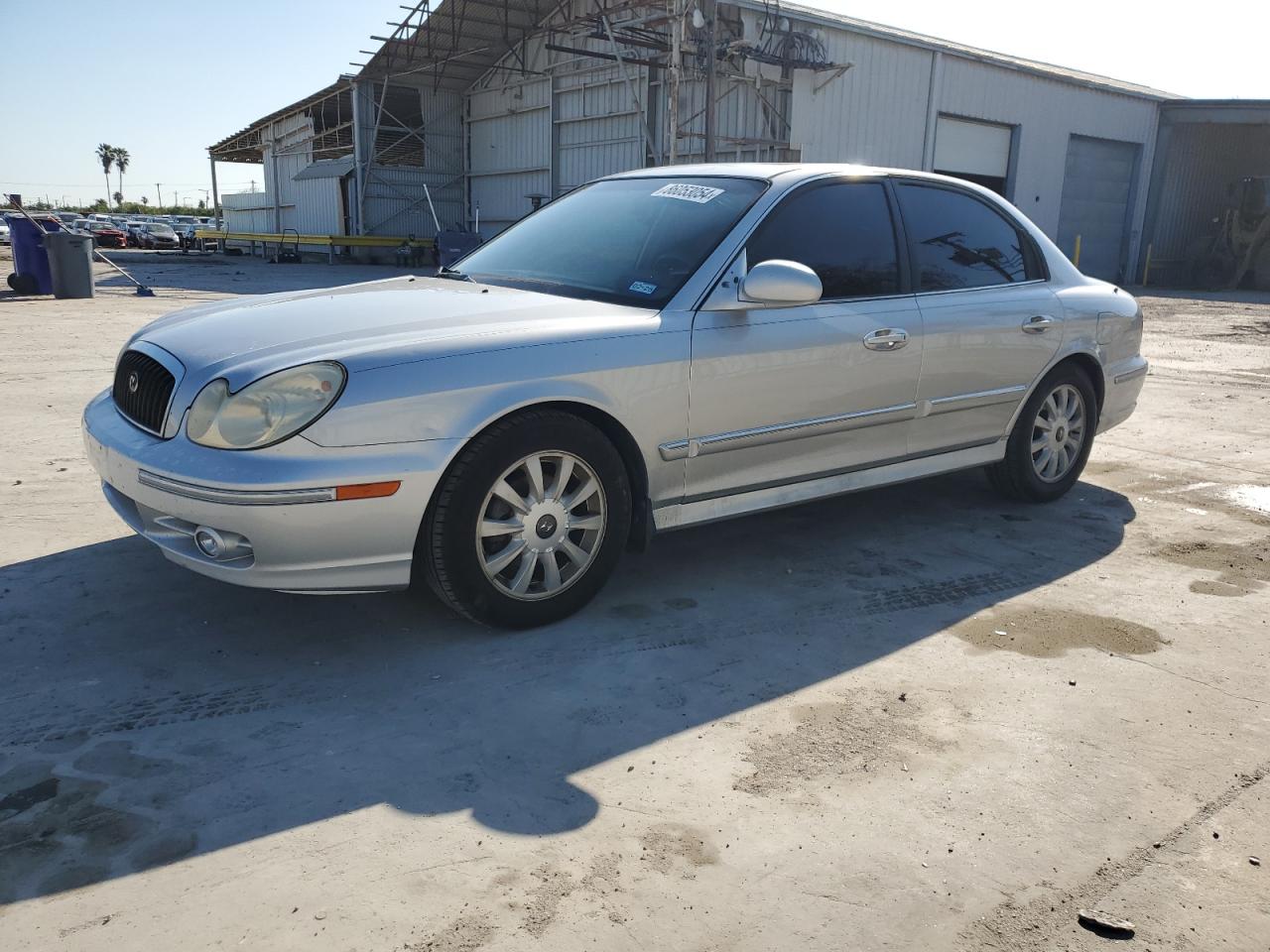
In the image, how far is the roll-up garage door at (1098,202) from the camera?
84.8 ft

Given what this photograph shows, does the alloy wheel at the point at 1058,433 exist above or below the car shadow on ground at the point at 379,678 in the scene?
above

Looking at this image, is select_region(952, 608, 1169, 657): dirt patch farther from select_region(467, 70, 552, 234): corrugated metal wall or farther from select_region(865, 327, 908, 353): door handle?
select_region(467, 70, 552, 234): corrugated metal wall

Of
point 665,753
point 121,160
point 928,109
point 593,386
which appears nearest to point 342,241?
point 928,109

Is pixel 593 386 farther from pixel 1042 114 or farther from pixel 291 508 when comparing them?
pixel 1042 114

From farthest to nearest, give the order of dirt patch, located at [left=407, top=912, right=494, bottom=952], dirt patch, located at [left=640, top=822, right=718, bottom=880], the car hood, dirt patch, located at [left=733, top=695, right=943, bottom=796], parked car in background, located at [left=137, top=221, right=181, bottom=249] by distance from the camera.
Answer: parked car in background, located at [left=137, top=221, right=181, bottom=249] → the car hood → dirt patch, located at [left=733, top=695, right=943, bottom=796] → dirt patch, located at [left=640, top=822, right=718, bottom=880] → dirt patch, located at [left=407, top=912, right=494, bottom=952]

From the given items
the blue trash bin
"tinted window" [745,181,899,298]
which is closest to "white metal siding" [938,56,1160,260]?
the blue trash bin

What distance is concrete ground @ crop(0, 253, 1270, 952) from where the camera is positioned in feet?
6.59

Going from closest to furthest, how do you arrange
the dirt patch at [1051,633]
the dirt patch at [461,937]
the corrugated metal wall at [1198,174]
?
the dirt patch at [461,937] → the dirt patch at [1051,633] → the corrugated metal wall at [1198,174]

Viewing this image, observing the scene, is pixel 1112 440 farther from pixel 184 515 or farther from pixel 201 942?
pixel 201 942

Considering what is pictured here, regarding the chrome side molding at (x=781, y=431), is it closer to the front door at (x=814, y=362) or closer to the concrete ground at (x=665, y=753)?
the front door at (x=814, y=362)

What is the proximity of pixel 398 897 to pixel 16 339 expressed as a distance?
10.1 m

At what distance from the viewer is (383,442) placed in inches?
114

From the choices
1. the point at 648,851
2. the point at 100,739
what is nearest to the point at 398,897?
the point at 648,851

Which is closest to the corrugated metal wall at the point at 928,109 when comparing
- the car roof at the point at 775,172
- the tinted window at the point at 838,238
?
the car roof at the point at 775,172
